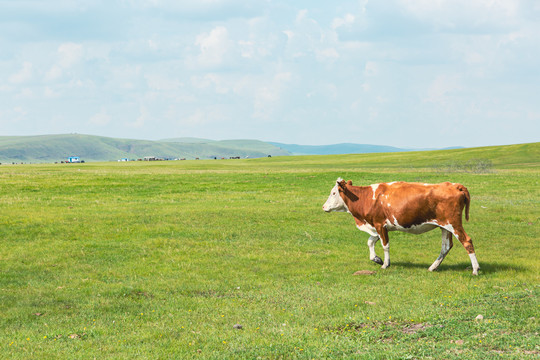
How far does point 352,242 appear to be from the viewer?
22250 mm

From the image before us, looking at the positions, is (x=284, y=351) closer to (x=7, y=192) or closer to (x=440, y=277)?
(x=440, y=277)

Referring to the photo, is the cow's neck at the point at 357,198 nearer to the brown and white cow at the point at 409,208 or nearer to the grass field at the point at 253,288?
the brown and white cow at the point at 409,208

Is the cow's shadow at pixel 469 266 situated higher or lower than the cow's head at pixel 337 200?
lower

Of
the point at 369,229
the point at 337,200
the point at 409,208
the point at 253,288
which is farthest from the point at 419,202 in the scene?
Answer: the point at 253,288

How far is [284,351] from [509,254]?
13084 millimetres

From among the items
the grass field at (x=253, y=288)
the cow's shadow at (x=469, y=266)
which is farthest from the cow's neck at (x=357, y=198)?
the cow's shadow at (x=469, y=266)

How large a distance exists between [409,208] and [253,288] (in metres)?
5.45

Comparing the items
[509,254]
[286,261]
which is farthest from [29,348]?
[509,254]

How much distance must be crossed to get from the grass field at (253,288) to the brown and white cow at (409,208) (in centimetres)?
119

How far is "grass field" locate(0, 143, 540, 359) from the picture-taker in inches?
390

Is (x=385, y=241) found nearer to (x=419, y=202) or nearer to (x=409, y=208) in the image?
(x=409, y=208)

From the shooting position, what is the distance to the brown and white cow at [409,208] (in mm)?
15508

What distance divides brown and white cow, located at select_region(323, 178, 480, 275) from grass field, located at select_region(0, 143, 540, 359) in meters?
1.19

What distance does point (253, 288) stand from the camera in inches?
588
